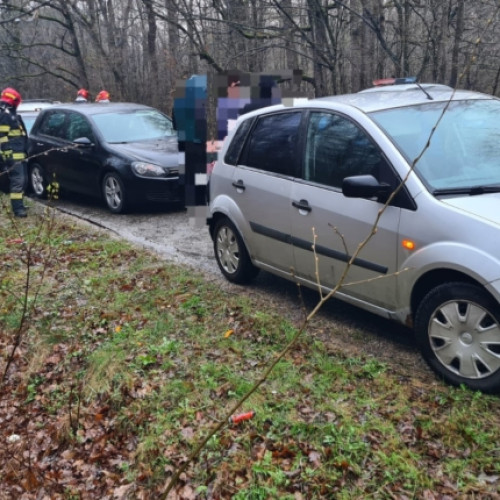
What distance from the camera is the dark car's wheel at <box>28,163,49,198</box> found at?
11.9m

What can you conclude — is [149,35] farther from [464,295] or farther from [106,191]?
[464,295]

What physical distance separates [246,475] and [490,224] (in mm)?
2024

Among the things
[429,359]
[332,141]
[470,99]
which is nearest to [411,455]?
[429,359]

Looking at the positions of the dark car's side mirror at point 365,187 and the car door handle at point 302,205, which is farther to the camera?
the car door handle at point 302,205

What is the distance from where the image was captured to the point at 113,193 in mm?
10266

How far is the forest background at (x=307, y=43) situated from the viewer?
949cm

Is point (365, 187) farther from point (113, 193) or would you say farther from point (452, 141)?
point (113, 193)

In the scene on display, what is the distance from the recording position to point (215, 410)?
430 cm

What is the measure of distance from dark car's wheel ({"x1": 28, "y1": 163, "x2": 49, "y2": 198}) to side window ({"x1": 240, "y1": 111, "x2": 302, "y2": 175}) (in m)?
6.86

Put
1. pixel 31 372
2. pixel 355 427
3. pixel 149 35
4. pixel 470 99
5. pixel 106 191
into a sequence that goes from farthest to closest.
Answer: pixel 149 35
pixel 106 191
pixel 31 372
pixel 470 99
pixel 355 427

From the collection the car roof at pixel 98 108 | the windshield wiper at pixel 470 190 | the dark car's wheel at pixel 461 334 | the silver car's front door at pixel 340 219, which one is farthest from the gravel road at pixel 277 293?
the car roof at pixel 98 108

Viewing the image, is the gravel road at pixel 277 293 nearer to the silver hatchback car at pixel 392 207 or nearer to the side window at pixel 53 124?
the silver hatchback car at pixel 392 207

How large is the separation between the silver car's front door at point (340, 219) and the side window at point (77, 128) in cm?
624

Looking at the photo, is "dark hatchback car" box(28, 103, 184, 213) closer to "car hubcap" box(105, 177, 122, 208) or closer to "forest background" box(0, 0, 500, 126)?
"car hubcap" box(105, 177, 122, 208)
